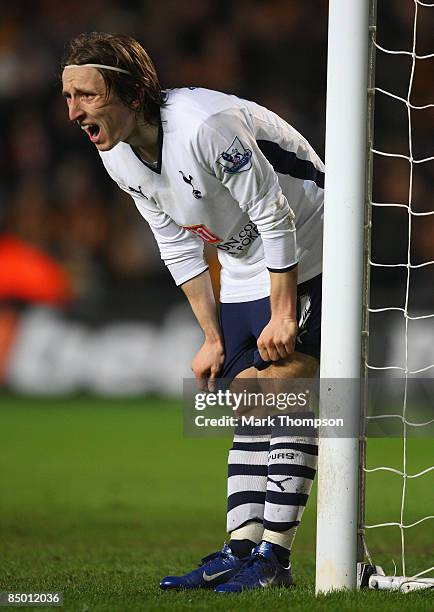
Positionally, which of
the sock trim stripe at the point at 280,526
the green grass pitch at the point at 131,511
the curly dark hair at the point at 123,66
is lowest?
the green grass pitch at the point at 131,511

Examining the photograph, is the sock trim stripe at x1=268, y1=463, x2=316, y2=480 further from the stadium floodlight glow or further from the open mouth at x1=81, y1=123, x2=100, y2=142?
the open mouth at x1=81, y1=123, x2=100, y2=142

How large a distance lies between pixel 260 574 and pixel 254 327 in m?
0.73

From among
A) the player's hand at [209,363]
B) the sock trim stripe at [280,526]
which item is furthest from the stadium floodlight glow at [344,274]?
the player's hand at [209,363]

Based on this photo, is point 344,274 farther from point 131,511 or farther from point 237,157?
point 131,511

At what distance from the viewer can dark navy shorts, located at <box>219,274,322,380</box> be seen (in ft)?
10.9

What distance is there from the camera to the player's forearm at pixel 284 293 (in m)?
3.18

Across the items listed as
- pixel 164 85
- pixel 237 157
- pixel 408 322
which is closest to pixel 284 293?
pixel 237 157

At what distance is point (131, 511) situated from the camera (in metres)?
5.23

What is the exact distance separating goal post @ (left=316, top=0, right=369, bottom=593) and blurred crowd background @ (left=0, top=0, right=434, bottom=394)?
7705 millimetres

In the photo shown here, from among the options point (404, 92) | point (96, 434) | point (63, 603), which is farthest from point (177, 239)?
point (404, 92)

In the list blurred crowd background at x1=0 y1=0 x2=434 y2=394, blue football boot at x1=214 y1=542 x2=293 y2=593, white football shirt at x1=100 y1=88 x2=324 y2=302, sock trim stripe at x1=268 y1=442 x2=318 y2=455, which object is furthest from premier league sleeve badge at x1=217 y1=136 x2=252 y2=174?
blurred crowd background at x1=0 y1=0 x2=434 y2=394

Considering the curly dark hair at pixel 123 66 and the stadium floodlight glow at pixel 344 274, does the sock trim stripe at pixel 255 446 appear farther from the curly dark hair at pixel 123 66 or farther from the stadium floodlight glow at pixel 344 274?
the curly dark hair at pixel 123 66

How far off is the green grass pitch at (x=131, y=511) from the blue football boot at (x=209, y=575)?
59 millimetres

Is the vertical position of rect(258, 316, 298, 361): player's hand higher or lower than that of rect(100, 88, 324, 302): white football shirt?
lower
